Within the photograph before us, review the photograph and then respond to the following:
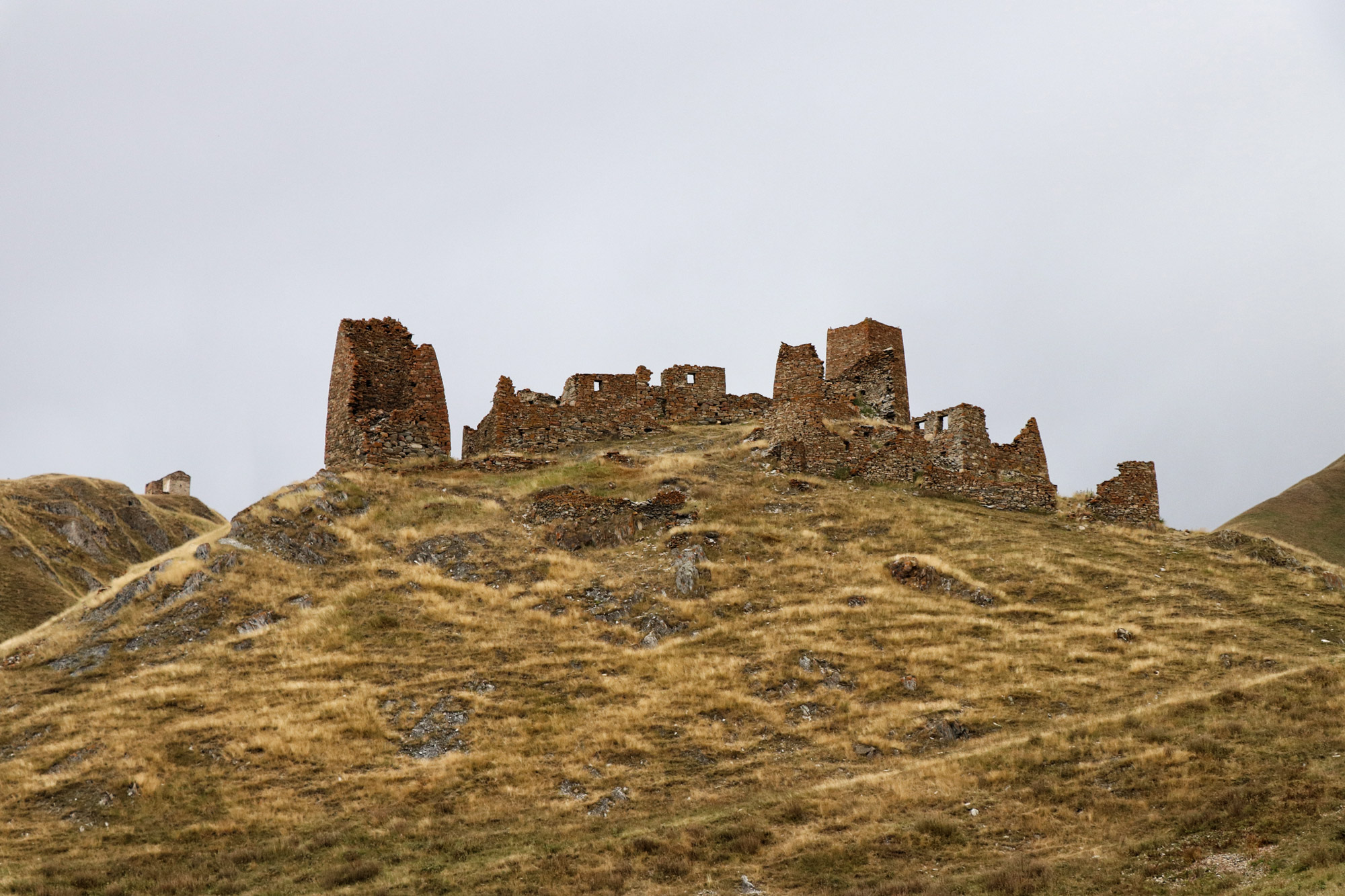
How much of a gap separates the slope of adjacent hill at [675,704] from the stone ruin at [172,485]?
249ft

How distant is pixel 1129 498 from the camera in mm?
38750

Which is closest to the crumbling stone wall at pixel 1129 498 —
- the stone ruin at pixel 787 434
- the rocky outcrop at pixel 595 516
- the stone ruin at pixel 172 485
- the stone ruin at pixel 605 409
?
the stone ruin at pixel 787 434

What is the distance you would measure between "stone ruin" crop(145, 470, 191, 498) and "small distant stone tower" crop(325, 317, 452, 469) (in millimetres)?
71564

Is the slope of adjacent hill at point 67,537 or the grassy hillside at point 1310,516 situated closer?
the slope of adjacent hill at point 67,537

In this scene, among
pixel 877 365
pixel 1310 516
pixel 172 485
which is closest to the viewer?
pixel 877 365

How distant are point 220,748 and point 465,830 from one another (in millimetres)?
7016

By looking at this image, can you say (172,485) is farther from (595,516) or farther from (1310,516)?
(1310,516)

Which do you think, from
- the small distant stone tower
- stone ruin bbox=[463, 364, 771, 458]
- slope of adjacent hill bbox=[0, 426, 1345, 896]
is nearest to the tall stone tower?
stone ruin bbox=[463, 364, 771, 458]

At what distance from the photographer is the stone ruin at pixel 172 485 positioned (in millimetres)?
102938

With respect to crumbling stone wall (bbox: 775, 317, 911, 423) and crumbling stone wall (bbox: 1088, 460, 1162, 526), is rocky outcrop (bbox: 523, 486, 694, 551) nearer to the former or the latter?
crumbling stone wall (bbox: 775, 317, 911, 423)

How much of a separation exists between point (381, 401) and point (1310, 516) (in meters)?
78.6

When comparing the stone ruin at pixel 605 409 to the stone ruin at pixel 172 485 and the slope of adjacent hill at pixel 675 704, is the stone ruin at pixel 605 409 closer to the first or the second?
the slope of adjacent hill at pixel 675 704

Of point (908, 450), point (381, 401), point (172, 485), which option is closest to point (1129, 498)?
point (908, 450)

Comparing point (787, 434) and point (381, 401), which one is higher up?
point (381, 401)
